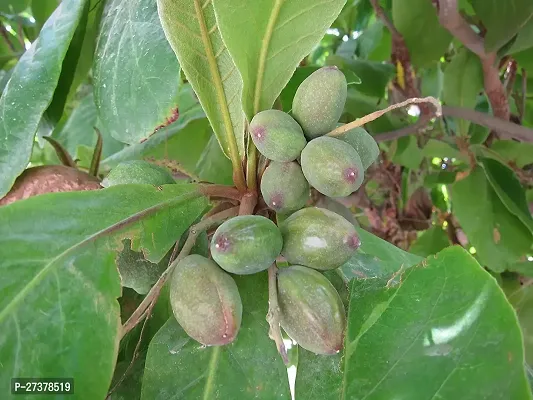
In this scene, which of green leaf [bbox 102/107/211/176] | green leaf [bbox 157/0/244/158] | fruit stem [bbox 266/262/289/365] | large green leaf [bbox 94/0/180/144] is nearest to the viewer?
fruit stem [bbox 266/262/289/365]

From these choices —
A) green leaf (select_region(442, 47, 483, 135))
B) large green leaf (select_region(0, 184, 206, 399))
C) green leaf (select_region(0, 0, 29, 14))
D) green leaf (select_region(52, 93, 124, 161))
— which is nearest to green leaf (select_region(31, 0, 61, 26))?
green leaf (select_region(0, 0, 29, 14))

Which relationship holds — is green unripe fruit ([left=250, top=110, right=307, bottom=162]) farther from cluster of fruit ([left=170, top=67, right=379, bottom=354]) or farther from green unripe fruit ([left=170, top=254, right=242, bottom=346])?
green unripe fruit ([left=170, top=254, right=242, bottom=346])

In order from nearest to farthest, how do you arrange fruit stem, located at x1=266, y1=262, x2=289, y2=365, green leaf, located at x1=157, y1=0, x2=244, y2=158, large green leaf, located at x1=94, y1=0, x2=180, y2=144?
fruit stem, located at x1=266, y1=262, x2=289, y2=365, green leaf, located at x1=157, y1=0, x2=244, y2=158, large green leaf, located at x1=94, y1=0, x2=180, y2=144

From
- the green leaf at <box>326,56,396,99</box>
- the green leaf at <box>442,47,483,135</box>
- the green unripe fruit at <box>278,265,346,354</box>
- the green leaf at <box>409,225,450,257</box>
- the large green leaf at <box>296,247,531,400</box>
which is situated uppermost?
the green unripe fruit at <box>278,265,346,354</box>

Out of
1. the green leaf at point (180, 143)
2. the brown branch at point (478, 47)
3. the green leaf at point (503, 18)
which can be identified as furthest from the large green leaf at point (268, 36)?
the green leaf at point (503, 18)

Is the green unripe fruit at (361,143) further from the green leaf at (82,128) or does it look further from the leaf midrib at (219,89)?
the green leaf at (82,128)

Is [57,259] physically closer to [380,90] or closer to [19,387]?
[19,387]
